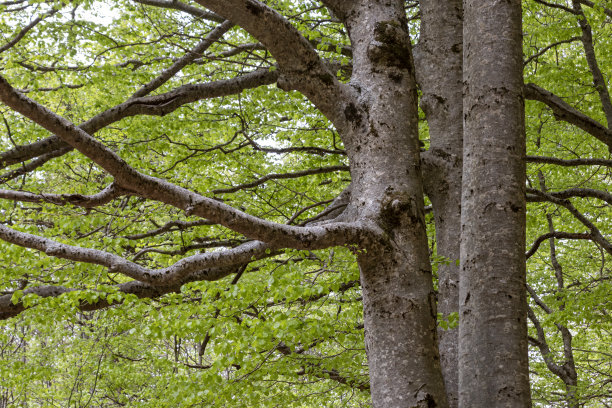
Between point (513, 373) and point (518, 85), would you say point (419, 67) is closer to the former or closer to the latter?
point (518, 85)

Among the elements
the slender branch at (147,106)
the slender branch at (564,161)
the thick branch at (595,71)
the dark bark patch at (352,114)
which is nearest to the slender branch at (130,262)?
the dark bark patch at (352,114)

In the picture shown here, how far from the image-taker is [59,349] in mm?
9500

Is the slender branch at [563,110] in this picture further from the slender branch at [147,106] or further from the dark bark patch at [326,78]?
the dark bark patch at [326,78]

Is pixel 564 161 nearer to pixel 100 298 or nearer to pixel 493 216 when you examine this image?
pixel 493 216

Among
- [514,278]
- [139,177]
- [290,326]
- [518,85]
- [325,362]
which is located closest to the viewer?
[139,177]

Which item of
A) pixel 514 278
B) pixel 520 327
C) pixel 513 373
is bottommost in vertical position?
pixel 513 373

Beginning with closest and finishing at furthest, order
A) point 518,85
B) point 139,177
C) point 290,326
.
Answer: point 139,177
point 518,85
point 290,326

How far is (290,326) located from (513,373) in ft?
6.52

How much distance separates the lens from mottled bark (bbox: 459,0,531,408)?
7.35 feet

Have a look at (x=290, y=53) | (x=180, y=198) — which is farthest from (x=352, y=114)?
(x=180, y=198)

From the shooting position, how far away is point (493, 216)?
244cm

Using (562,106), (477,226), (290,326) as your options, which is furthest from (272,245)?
(562,106)

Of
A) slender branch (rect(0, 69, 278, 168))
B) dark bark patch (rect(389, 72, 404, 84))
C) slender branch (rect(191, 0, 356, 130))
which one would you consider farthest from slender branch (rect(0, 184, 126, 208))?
slender branch (rect(0, 69, 278, 168))

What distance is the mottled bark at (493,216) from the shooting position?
2.24 meters
